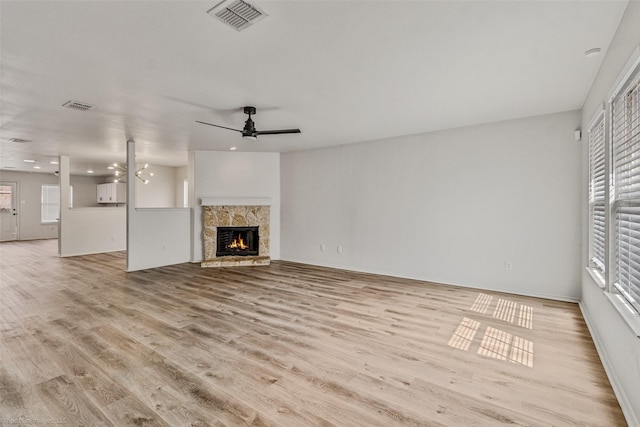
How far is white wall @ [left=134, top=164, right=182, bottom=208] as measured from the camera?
977cm

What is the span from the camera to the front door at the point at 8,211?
10.5 meters

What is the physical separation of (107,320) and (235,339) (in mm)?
1629

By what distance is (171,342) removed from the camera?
289 cm

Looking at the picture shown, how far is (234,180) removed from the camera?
23.1ft

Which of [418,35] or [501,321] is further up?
[418,35]

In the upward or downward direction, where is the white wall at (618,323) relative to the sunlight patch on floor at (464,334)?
upward

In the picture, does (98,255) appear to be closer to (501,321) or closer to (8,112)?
(8,112)

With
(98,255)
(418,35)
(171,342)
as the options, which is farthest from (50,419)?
(98,255)

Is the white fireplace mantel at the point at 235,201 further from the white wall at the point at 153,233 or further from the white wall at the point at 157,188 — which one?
the white wall at the point at 157,188

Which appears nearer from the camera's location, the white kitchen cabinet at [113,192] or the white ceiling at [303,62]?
the white ceiling at [303,62]

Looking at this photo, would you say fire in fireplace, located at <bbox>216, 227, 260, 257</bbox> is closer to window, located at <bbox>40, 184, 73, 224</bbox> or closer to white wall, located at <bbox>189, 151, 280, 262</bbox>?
white wall, located at <bbox>189, 151, 280, 262</bbox>

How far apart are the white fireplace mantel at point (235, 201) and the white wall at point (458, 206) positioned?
0.89m

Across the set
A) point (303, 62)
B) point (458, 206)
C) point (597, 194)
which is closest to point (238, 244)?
point (458, 206)

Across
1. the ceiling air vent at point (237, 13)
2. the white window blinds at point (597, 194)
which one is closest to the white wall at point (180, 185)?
the ceiling air vent at point (237, 13)
